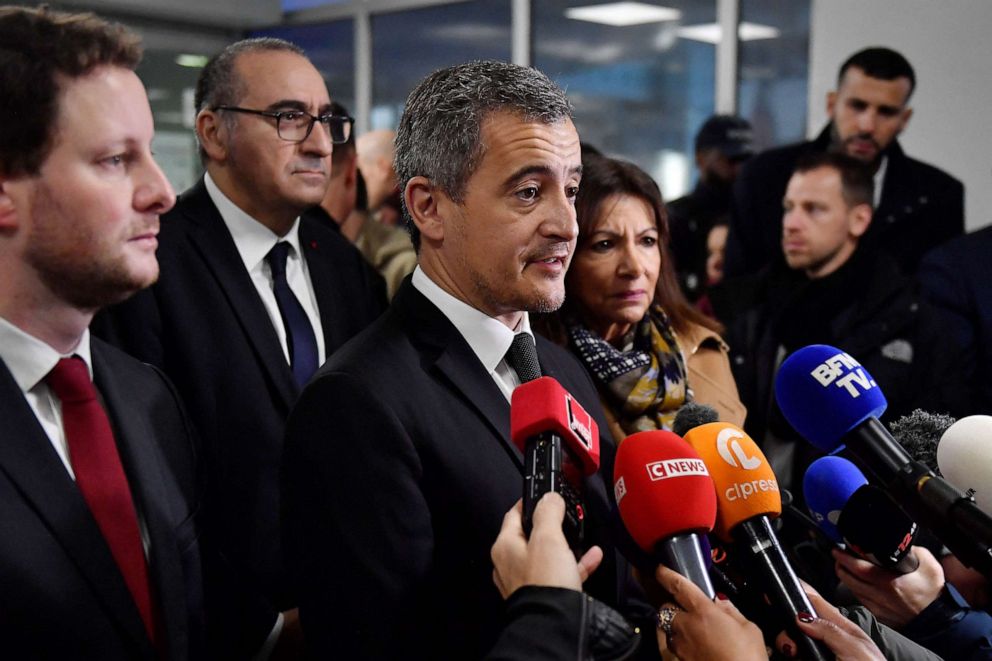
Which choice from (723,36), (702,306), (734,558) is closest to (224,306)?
(734,558)

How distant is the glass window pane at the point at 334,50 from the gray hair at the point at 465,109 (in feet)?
20.0

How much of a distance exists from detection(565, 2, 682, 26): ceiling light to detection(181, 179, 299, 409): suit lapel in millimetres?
4223

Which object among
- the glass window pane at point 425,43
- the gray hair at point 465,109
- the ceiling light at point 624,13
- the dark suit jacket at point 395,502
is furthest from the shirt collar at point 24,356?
the glass window pane at point 425,43

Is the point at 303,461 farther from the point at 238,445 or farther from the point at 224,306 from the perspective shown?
the point at 224,306

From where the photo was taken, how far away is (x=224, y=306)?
85.4 inches

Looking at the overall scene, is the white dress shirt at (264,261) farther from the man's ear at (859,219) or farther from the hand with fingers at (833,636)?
the man's ear at (859,219)

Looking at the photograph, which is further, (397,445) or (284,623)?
(284,623)

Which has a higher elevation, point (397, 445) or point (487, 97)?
point (487, 97)

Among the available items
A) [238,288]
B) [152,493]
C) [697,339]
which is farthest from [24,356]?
[697,339]

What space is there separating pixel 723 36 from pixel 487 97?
4.43m

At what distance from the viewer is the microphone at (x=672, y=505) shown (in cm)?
123

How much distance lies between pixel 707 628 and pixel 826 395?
0.37 meters

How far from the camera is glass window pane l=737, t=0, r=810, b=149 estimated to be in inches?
208

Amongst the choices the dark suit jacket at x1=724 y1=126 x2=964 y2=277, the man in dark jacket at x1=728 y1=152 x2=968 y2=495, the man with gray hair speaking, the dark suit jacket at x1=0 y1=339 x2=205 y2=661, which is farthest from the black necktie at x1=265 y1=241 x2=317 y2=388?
the dark suit jacket at x1=724 y1=126 x2=964 y2=277
